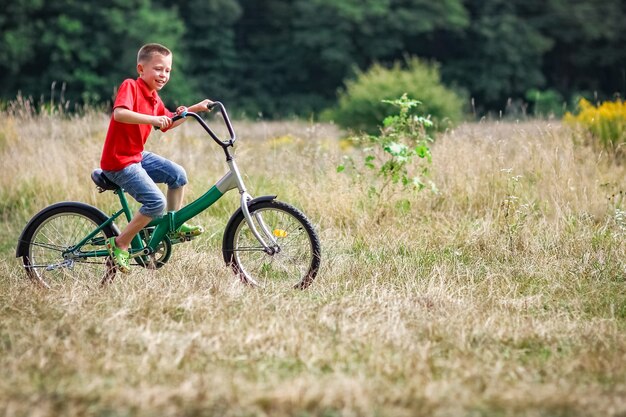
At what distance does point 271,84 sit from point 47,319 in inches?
1405

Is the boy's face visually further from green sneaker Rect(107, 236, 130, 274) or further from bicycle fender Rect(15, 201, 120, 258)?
green sneaker Rect(107, 236, 130, 274)

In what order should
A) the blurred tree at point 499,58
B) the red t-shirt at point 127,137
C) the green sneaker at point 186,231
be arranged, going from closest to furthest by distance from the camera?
the red t-shirt at point 127,137, the green sneaker at point 186,231, the blurred tree at point 499,58

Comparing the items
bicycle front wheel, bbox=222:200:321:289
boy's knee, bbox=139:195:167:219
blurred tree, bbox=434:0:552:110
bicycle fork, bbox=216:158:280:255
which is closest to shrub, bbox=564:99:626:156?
bicycle front wheel, bbox=222:200:321:289

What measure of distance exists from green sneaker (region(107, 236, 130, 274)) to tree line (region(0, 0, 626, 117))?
99.0ft

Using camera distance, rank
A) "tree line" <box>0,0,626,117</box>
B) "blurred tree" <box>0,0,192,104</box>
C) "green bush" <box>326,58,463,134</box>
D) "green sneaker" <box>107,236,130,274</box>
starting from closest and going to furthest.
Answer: "green sneaker" <box>107,236,130,274</box>
"green bush" <box>326,58,463,134</box>
"blurred tree" <box>0,0,192,104</box>
"tree line" <box>0,0,626,117</box>

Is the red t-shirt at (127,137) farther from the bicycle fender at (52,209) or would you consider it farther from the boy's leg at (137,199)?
the bicycle fender at (52,209)

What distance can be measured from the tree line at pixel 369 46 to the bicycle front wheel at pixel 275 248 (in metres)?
30.3

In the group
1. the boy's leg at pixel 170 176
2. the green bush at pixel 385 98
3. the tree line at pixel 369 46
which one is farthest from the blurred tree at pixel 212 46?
the boy's leg at pixel 170 176

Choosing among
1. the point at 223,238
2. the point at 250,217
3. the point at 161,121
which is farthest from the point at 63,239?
the point at 250,217

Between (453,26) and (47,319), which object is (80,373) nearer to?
(47,319)

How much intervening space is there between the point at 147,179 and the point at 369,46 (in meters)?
35.0

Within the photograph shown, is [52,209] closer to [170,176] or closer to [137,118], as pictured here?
[170,176]

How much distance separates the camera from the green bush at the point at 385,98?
1762cm

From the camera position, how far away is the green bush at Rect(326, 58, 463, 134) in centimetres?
1762
